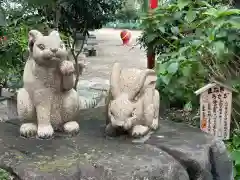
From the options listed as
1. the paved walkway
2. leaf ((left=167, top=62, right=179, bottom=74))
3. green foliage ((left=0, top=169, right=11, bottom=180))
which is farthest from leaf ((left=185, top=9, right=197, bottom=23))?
the paved walkway

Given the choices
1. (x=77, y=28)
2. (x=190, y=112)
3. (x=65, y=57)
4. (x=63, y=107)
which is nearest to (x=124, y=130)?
(x=63, y=107)

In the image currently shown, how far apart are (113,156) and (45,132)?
16.8 inches

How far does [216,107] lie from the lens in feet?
10.2

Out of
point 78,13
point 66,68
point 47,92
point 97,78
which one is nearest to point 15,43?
point 78,13

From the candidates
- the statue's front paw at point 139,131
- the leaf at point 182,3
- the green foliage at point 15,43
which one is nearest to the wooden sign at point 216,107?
the leaf at point 182,3

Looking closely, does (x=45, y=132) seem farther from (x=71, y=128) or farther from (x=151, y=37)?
(x=151, y=37)

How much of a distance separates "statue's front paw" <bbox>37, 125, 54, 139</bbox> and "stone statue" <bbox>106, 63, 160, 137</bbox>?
333mm

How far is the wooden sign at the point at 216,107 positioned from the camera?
10.2 ft

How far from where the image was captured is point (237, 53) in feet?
11.0

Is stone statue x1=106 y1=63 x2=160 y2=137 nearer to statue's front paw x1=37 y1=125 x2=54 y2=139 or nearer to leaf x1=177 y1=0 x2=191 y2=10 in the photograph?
statue's front paw x1=37 y1=125 x2=54 y2=139

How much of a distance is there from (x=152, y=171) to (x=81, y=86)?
4.73 m

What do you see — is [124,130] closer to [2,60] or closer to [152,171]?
[152,171]

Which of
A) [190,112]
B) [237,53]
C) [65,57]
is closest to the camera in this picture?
[65,57]

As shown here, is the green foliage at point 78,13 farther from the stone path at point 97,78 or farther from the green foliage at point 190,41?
the stone path at point 97,78
